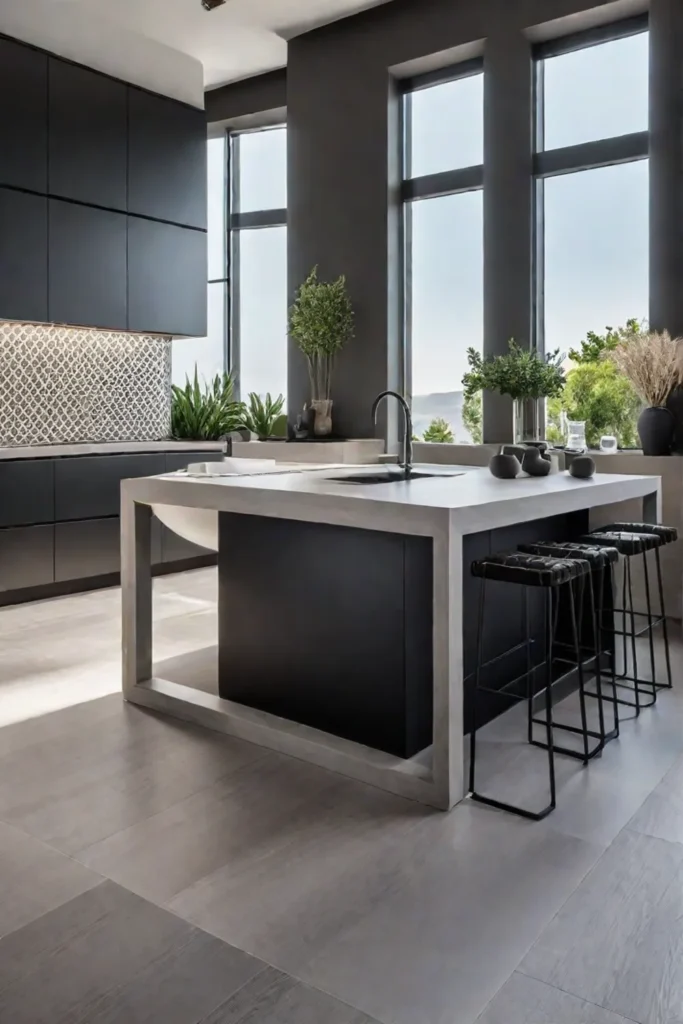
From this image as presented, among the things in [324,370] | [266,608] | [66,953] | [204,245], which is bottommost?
[66,953]

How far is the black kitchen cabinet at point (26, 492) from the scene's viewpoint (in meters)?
4.86

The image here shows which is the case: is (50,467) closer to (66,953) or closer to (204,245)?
(204,245)

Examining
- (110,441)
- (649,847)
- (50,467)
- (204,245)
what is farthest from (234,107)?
(649,847)

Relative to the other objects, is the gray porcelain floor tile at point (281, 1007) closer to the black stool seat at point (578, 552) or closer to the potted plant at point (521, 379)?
the black stool seat at point (578, 552)

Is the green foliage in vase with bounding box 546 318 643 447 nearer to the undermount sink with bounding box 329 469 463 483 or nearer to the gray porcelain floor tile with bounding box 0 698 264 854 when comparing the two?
the undermount sink with bounding box 329 469 463 483

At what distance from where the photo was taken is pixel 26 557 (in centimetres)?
500

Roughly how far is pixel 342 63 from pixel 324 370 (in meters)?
2.21

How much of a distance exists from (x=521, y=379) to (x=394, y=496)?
2.95 meters

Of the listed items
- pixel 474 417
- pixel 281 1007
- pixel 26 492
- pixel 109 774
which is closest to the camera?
pixel 281 1007

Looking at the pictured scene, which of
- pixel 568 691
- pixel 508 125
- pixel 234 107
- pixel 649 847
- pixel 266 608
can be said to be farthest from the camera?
pixel 234 107

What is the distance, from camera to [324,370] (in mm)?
6504

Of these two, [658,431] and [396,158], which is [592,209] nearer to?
[396,158]

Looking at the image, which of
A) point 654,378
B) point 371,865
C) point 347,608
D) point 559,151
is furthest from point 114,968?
point 559,151

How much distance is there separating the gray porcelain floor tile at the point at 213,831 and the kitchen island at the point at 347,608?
0.19 metres
